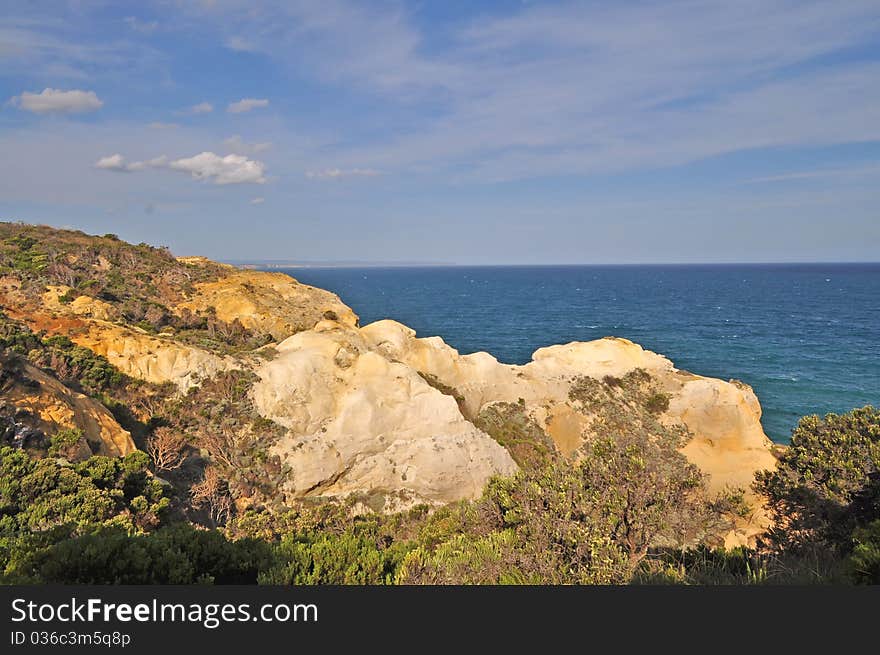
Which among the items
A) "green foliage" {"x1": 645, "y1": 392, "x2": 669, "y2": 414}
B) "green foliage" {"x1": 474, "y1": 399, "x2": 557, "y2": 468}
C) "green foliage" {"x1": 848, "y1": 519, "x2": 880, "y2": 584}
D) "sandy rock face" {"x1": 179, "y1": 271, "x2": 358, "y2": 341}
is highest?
"sandy rock face" {"x1": 179, "y1": 271, "x2": 358, "y2": 341}

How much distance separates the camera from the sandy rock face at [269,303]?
4331 cm

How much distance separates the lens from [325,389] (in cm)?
2981

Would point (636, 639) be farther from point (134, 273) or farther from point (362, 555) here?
point (134, 273)

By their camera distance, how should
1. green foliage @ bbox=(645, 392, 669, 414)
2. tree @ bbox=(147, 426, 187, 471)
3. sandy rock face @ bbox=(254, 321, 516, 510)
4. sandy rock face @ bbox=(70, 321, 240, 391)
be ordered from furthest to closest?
green foliage @ bbox=(645, 392, 669, 414) → sandy rock face @ bbox=(70, 321, 240, 391) → sandy rock face @ bbox=(254, 321, 516, 510) → tree @ bbox=(147, 426, 187, 471)

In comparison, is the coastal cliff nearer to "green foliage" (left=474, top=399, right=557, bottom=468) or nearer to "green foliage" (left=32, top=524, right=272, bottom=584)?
"green foliage" (left=474, top=399, right=557, bottom=468)

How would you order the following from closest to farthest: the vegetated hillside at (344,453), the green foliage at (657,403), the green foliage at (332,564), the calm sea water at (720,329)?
the green foliage at (332,564)
the vegetated hillside at (344,453)
the green foliage at (657,403)
the calm sea water at (720,329)

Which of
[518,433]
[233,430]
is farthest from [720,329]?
[233,430]

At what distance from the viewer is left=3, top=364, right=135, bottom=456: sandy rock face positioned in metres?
17.2

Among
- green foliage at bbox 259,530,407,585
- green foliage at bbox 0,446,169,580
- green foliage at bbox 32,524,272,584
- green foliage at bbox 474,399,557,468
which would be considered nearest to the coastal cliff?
green foliage at bbox 474,399,557,468

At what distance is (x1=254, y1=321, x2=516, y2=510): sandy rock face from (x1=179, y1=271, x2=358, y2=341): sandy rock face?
38.4ft

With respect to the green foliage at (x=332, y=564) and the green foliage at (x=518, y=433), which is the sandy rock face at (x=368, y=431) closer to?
the green foliage at (x=518, y=433)

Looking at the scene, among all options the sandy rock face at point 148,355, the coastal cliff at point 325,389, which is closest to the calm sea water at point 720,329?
the coastal cliff at point 325,389

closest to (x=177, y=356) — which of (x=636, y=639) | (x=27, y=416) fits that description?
(x=27, y=416)

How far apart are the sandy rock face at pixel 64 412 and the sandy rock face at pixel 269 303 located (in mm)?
22173
